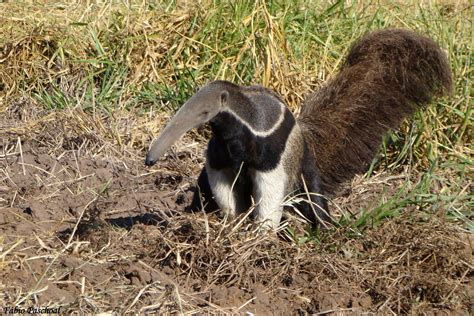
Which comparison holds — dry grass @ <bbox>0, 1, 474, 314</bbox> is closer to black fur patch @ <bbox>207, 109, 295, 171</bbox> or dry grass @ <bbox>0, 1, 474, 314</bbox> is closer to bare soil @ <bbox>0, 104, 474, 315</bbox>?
bare soil @ <bbox>0, 104, 474, 315</bbox>

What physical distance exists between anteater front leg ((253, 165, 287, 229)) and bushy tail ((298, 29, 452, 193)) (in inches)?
29.3

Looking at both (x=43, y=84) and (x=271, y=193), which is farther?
(x=43, y=84)

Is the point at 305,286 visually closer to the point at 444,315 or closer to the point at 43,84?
the point at 444,315

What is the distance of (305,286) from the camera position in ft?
18.8

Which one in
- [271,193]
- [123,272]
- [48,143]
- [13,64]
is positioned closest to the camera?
[123,272]

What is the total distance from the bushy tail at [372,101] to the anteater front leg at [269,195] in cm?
74

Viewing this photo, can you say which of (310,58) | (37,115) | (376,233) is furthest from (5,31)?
(376,233)

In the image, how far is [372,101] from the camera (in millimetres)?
6945

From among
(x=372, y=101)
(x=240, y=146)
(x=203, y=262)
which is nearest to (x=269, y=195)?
(x=240, y=146)

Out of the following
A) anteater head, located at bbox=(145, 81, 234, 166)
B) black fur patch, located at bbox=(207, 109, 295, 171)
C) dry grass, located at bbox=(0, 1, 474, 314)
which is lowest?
dry grass, located at bbox=(0, 1, 474, 314)

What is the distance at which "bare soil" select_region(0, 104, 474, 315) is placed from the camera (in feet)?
17.1

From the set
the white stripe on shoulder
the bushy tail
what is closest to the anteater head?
the white stripe on shoulder

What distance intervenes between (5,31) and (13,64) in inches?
17.3

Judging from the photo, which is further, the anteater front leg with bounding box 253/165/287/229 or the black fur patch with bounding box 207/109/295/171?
the anteater front leg with bounding box 253/165/287/229
